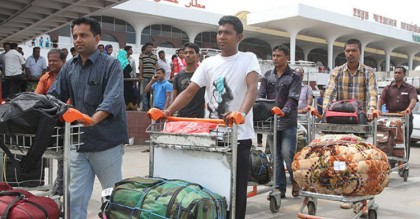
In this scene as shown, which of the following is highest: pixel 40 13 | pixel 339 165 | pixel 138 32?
pixel 138 32

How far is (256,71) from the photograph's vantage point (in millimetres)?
3592

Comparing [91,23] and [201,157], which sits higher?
[91,23]

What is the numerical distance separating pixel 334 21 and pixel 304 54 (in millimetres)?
13850

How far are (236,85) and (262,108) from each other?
1642 mm

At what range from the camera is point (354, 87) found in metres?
5.71

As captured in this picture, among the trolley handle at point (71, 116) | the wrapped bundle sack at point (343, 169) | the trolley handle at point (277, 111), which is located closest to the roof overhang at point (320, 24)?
the trolley handle at point (277, 111)

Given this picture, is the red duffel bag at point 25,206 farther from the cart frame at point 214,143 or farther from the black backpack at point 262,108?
the black backpack at point 262,108

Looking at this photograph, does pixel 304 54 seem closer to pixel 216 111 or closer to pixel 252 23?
pixel 252 23

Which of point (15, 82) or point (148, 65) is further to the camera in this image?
point (15, 82)

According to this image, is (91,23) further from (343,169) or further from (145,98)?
(145,98)

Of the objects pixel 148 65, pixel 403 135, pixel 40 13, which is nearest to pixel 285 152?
pixel 403 135

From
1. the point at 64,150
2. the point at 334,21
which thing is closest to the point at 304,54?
the point at 334,21

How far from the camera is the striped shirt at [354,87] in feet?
18.4

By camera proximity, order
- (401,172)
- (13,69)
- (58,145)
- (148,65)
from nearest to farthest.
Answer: (58,145)
(401,172)
(148,65)
(13,69)
